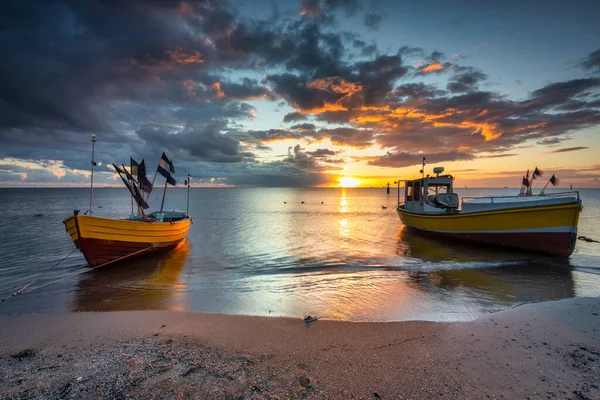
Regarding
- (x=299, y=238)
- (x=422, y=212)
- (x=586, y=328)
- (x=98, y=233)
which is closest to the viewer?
(x=586, y=328)

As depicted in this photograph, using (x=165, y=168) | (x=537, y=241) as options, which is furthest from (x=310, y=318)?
(x=537, y=241)

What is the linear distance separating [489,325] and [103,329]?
934 centimetres

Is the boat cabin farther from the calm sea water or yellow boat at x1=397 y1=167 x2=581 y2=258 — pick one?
the calm sea water

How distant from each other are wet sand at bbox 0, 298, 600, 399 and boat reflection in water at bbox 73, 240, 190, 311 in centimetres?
144

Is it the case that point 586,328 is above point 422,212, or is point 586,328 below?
below

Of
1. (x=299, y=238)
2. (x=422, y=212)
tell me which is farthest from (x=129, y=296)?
(x=422, y=212)

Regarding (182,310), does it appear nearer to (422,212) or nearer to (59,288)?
(59,288)

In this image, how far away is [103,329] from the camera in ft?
20.6

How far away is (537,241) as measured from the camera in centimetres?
1452

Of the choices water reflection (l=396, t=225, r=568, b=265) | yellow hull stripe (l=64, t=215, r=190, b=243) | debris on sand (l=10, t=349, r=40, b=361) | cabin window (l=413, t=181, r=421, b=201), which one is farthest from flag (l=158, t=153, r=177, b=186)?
cabin window (l=413, t=181, r=421, b=201)

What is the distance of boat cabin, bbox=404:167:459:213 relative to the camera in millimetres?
20594

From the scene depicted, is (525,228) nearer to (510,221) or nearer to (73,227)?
(510,221)

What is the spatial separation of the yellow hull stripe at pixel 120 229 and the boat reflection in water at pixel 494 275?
45.0ft

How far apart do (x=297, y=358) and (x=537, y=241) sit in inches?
646
